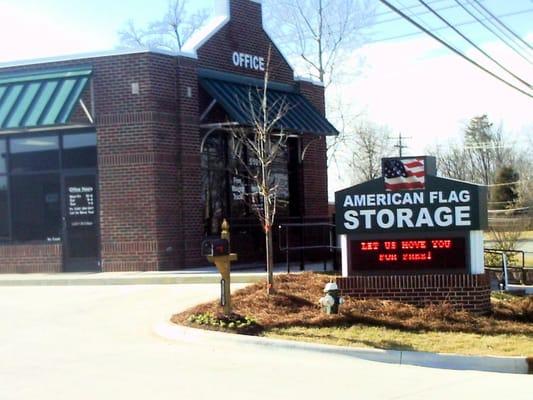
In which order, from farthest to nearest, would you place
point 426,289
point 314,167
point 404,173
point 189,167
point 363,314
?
point 314,167, point 189,167, point 404,173, point 426,289, point 363,314

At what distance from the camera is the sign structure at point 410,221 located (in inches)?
477

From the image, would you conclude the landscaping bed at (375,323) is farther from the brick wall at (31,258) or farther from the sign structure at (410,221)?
the brick wall at (31,258)

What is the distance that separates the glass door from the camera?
18.4 meters

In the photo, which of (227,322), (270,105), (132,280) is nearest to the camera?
(227,322)

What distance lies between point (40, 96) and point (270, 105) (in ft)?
19.1

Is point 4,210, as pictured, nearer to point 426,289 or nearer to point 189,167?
point 189,167

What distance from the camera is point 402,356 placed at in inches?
367

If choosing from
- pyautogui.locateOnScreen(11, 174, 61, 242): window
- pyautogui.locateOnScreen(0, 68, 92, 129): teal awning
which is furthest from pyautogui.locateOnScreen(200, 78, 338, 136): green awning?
pyautogui.locateOnScreen(11, 174, 61, 242): window

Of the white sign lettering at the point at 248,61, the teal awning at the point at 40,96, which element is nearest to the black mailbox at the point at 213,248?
the teal awning at the point at 40,96

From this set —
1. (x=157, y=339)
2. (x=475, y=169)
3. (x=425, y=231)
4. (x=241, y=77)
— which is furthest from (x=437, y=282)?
(x=475, y=169)

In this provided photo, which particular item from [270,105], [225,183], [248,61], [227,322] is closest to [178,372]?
[227,322]

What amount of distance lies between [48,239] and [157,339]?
8.90m

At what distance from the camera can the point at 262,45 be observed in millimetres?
21656

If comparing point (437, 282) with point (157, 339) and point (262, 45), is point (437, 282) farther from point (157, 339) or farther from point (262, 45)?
point (262, 45)
